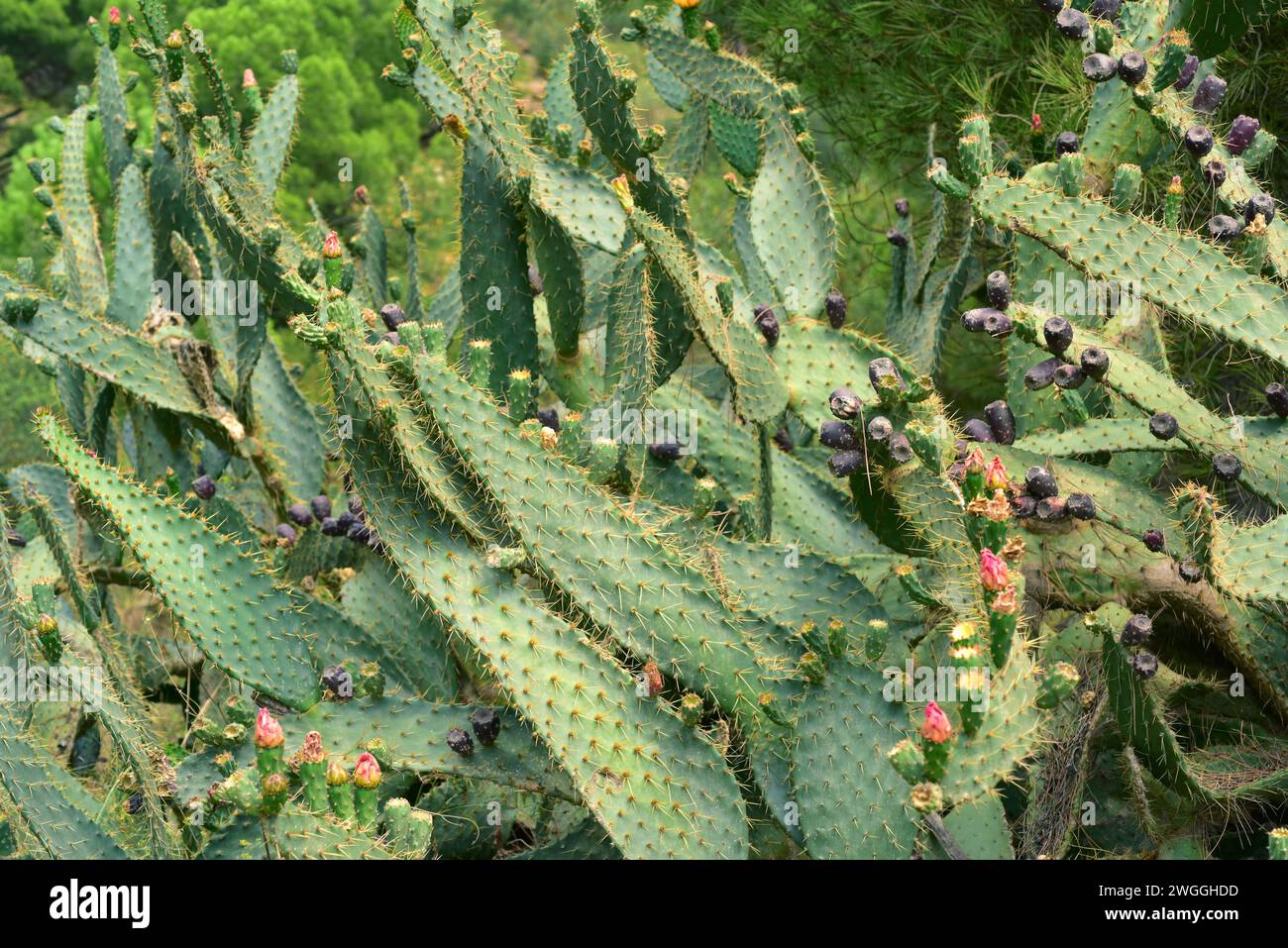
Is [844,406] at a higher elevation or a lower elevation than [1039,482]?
higher

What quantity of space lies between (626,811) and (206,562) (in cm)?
97

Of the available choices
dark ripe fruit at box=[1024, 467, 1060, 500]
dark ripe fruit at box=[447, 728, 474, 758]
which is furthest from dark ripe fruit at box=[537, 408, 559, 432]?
dark ripe fruit at box=[1024, 467, 1060, 500]

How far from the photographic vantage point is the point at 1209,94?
2.88m

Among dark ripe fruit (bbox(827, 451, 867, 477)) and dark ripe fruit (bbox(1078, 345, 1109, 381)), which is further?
dark ripe fruit (bbox(1078, 345, 1109, 381))

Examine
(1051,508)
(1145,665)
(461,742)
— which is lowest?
(461,742)

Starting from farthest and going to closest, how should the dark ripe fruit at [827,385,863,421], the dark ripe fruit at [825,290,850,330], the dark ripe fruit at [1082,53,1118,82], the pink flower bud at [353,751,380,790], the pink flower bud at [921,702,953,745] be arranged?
the dark ripe fruit at [825,290,850,330]
the dark ripe fruit at [1082,53,1118,82]
the dark ripe fruit at [827,385,863,421]
the pink flower bud at [353,751,380,790]
the pink flower bud at [921,702,953,745]

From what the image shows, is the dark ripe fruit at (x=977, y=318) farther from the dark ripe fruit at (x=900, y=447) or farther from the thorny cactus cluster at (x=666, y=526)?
the dark ripe fruit at (x=900, y=447)

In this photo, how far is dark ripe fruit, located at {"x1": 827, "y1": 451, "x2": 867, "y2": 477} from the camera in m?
2.15

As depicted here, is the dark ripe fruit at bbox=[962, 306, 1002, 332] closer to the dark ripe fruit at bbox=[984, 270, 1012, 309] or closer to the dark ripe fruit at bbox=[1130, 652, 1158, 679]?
the dark ripe fruit at bbox=[984, 270, 1012, 309]

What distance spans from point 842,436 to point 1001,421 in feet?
1.92

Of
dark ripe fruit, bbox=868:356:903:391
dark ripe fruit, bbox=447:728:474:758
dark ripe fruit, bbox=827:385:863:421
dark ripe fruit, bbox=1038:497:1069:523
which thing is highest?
dark ripe fruit, bbox=868:356:903:391

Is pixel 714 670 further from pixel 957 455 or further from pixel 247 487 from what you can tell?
pixel 247 487

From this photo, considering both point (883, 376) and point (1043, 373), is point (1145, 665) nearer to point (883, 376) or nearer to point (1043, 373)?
point (1043, 373)

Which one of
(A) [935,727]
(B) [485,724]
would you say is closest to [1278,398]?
(A) [935,727]
